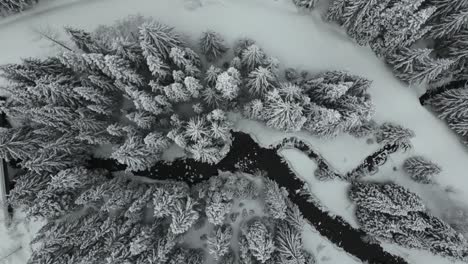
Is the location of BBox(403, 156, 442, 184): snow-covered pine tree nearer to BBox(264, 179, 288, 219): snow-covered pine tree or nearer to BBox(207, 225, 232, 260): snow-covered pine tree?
BBox(264, 179, 288, 219): snow-covered pine tree

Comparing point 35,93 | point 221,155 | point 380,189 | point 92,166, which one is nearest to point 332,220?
point 380,189

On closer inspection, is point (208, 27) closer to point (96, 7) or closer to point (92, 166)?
point (96, 7)

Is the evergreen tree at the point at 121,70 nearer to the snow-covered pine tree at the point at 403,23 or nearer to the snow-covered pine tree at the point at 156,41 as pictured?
the snow-covered pine tree at the point at 156,41

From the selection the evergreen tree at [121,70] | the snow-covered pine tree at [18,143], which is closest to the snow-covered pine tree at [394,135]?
the evergreen tree at [121,70]

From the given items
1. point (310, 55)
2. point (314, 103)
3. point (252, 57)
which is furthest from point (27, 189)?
point (310, 55)

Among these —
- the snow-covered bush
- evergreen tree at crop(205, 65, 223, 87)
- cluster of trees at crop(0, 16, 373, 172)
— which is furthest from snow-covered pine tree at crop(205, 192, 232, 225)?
the snow-covered bush

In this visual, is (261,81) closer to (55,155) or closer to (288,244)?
(288,244)
